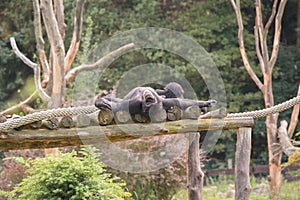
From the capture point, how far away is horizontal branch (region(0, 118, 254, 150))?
140 inches

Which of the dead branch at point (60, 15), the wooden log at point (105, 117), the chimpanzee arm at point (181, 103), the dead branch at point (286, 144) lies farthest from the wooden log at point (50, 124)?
the dead branch at point (286, 144)

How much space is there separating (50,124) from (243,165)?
1617mm

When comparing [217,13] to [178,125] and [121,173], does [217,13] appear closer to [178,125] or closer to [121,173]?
[121,173]

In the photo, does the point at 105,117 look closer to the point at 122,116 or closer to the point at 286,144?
the point at 122,116

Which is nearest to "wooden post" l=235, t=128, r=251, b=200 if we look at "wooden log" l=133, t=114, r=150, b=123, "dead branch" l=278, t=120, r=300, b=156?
"wooden log" l=133, t=114, r=150, b=123

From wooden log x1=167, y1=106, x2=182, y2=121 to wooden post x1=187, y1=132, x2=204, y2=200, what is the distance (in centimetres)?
79

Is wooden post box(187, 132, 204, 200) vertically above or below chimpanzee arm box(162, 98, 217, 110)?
below

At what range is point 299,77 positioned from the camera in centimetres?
1134

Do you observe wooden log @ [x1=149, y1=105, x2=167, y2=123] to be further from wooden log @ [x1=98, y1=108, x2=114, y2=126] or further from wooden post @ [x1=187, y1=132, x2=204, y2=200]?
wooden post @ [x1=187, y1=132, x2=204, y2=200]

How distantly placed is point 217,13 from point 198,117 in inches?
310

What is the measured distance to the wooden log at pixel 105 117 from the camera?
3.68 meters

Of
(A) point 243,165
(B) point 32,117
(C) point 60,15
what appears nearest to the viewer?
(B) point 32,117

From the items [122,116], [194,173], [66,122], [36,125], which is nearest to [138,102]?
[122,116]

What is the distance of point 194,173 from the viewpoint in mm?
4758
